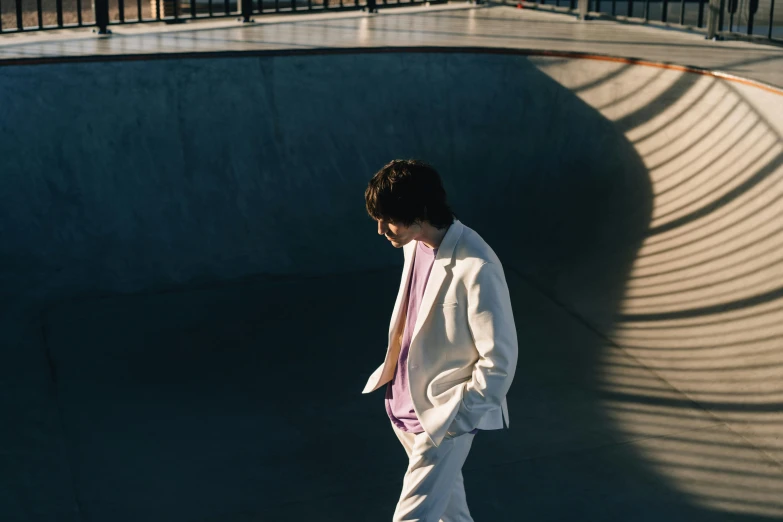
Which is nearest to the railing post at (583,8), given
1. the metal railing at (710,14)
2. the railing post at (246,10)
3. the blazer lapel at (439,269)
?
the metal railing at (710,14)

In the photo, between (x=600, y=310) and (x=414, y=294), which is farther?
(x=600, y=310)

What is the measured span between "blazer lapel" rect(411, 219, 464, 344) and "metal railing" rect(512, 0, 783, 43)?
7.21 meters

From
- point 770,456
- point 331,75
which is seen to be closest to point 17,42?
point 331,75

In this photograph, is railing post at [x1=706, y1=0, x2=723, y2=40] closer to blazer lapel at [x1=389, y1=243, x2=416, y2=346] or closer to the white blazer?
blazer lapel at [x1=389, y1=243, x2=416, y2=346]

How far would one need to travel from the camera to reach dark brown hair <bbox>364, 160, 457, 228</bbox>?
317 centimetres

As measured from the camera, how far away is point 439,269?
3.28 meters

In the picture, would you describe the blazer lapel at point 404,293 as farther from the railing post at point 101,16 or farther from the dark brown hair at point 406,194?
the railing post at point 101,16

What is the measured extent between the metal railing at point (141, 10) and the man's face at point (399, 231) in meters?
6.96

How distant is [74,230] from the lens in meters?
7.38

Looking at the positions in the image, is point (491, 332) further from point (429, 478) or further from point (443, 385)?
point (429, 478)

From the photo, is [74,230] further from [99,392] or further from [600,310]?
[600,310]

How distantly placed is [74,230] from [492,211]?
139 inches

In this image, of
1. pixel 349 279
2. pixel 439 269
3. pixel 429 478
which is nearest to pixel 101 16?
pixel 349 279

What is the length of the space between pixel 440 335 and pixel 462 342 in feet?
0.29
